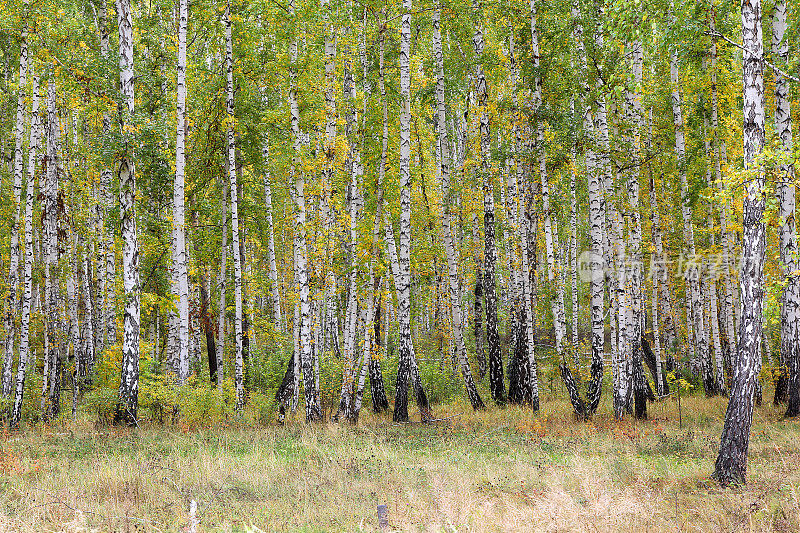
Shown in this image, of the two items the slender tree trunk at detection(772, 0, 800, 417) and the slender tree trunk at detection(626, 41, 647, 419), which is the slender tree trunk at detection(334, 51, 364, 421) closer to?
the slender tree trunk at detection(626, 41, 647, 419)

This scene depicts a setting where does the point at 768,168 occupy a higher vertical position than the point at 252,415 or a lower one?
higher

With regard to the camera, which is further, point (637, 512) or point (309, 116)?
point (309, 116)

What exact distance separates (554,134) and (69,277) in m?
14.8

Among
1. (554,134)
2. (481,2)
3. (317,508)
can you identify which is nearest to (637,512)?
(317,508)

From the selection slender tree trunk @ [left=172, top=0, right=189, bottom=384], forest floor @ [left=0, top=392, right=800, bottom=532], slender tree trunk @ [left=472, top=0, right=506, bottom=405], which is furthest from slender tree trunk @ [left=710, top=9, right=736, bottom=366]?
slender tree trunk @ [left=172, top=0, right=189, bottom=384]

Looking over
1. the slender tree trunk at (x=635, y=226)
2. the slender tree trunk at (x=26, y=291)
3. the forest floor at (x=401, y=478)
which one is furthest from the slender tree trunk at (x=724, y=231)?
the slender tree trunk at (x=26, y=291)

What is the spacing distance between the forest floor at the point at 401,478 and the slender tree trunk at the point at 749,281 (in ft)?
1.34

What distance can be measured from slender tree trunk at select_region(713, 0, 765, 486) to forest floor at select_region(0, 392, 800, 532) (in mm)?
407

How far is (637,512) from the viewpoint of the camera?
626 centimetres

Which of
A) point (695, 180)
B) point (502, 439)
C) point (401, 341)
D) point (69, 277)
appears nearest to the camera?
point (502, 439)

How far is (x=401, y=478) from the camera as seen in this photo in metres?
8.12

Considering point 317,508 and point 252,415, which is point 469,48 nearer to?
point 252,415

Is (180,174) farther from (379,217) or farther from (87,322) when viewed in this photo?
(87,322)

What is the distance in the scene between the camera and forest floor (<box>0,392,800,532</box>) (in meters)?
6.29
